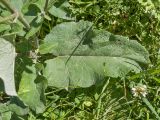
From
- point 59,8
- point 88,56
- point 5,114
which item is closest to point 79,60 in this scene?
point 88,56

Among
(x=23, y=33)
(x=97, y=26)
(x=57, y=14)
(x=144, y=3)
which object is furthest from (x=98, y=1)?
(x=23, y=33)

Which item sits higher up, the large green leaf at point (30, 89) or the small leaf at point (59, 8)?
the small leaf at point (59, 8)

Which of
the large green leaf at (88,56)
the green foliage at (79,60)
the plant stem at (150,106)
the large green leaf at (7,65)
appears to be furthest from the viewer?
the plant stem at (150,106)

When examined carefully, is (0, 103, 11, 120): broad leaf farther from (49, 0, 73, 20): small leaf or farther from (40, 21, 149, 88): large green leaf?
(49, 0, 73, 20): small leaf

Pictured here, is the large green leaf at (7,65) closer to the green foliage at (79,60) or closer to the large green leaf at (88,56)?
the green foliage at (79,60)

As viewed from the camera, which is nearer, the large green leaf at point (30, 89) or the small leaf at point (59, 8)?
the large green leaf at point (30, 89)

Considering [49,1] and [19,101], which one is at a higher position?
[49,1]

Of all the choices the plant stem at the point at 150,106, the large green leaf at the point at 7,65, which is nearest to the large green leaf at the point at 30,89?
the large green leaf at the point at 7,65

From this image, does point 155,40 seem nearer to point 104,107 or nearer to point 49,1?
point 104,107

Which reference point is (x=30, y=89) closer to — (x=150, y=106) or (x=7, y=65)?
(x=7, y=65)
